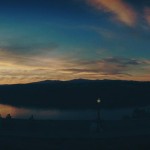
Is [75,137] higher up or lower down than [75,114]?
lower down

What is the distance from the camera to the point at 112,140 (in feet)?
138

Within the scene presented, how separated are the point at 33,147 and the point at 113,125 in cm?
1759

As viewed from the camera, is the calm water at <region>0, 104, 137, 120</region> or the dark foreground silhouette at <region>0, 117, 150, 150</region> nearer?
the dark foreground silhouette at <region>0, 117, 150, 150</region>

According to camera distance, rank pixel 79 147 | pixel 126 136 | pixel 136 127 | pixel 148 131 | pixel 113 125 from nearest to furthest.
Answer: pixel 79 147
pixel 126 136
pixel 148 131
pixel 136 127
pixel 113 125

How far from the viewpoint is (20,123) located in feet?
186

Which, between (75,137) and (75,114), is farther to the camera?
(75,114)

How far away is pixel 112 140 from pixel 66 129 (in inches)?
465

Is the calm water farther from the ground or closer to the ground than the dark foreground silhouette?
farther from the ground

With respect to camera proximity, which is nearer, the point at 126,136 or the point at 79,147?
the point at 79,147

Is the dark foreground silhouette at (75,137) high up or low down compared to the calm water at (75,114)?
down

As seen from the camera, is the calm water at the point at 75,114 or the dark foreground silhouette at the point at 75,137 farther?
the calm water at the point at 75,114

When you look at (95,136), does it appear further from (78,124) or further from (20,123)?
(20,123)

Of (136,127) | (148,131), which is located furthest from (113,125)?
(148,131)

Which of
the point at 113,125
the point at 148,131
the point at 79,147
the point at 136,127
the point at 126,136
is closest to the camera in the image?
the point at 79,147
